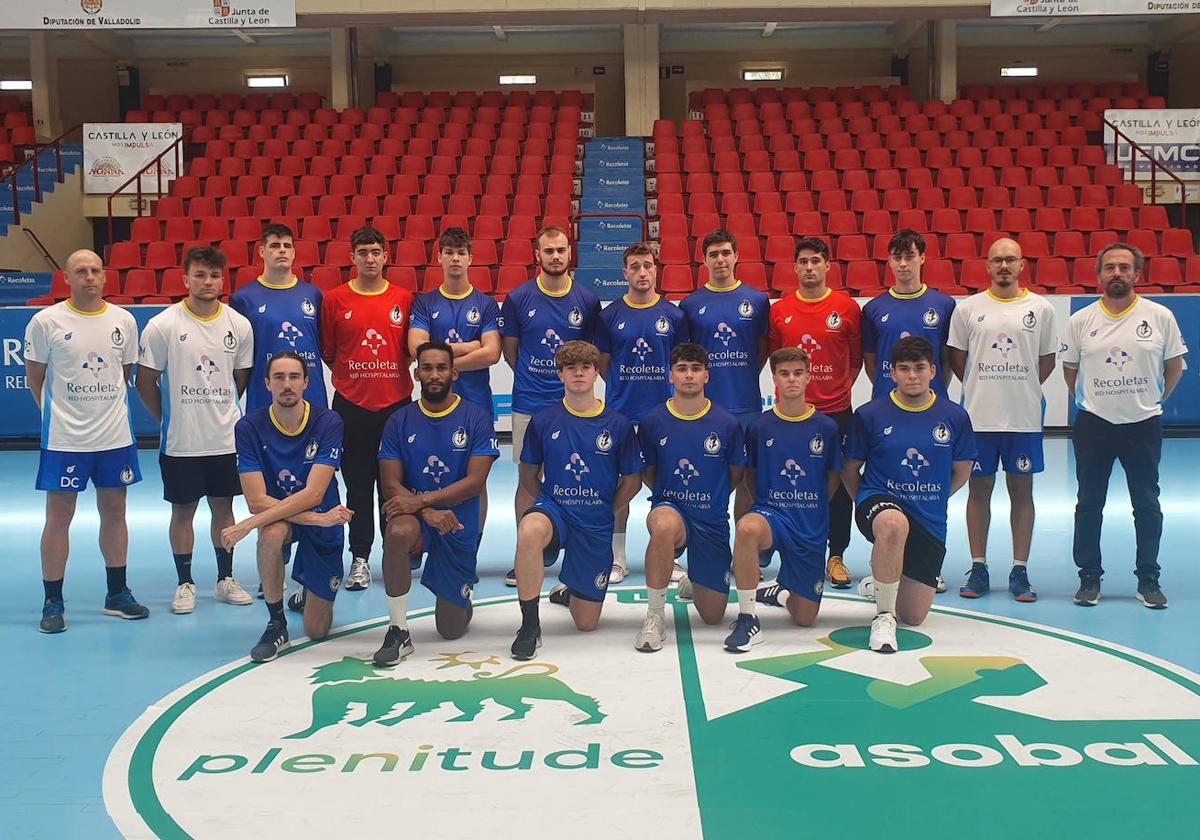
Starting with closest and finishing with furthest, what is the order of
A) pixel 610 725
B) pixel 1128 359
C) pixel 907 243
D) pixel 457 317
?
pixel 610 725 → pixel 1128 359 → pixel 907 243 → pixel 457 317

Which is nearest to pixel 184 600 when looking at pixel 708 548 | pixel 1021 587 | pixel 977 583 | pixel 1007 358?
pixel 708 548

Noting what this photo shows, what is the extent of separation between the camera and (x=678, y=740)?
4.13m

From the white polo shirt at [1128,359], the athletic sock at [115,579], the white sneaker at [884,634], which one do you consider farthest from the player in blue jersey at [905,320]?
the athletic sock at [115,579]

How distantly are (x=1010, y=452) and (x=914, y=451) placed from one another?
0.99 metres

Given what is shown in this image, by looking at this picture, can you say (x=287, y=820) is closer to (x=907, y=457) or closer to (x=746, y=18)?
(x=907, y=457)

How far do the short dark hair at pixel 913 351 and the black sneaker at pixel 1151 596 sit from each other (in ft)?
5.80

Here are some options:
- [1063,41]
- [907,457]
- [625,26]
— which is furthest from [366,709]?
[1063,41]

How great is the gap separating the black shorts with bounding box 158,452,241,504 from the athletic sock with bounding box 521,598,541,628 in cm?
186

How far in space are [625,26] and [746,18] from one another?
8.13ft

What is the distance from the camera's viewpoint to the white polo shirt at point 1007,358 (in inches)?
242

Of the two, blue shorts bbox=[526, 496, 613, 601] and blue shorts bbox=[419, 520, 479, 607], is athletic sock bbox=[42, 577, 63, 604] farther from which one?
blue shorts bbox=[526, 496, 613, 601]

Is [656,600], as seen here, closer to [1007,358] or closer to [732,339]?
[732,339]

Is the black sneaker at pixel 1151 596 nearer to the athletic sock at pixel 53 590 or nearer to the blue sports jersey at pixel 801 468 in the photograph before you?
the blue sports jersey at pixel 801 468

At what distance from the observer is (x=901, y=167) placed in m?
16.2
